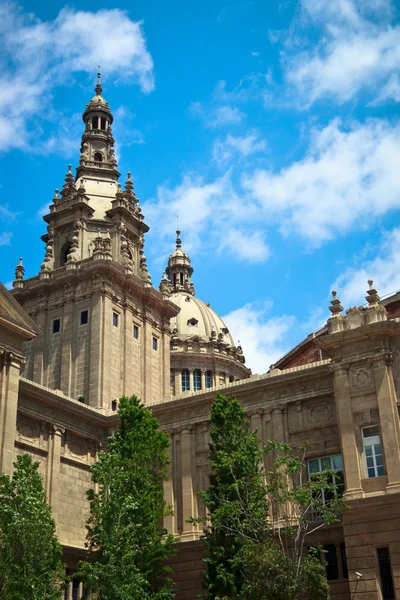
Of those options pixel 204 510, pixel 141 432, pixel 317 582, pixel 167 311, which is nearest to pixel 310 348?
pixel 167 311

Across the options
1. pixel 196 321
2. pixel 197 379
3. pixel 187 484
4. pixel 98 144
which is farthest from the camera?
pixel 196 321

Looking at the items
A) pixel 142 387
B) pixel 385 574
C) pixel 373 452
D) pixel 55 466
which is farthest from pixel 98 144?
pixel 385 574

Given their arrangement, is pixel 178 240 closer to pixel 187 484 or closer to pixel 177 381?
pixel 177 381

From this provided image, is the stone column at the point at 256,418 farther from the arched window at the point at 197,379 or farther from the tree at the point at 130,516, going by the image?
the arched window at the point at 197,379

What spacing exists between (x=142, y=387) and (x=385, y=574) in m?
31.6

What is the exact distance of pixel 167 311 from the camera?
7250 centimetres

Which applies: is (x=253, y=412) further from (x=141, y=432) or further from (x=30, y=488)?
(x=30, y=488)

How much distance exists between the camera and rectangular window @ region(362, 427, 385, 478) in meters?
42.1

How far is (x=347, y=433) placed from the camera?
43219mm

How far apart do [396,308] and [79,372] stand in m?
25.3

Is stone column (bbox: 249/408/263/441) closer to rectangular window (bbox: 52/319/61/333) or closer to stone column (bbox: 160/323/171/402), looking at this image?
stone column (bbox: 160/323/171/402)

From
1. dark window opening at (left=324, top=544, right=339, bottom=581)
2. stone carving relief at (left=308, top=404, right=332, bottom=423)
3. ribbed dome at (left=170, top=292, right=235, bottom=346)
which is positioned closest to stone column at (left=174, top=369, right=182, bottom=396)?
ribbed dome at (left=170, top=292, right=235, bottom=346)

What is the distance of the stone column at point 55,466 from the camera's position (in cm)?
4891

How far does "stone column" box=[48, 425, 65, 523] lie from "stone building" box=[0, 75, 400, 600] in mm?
91
